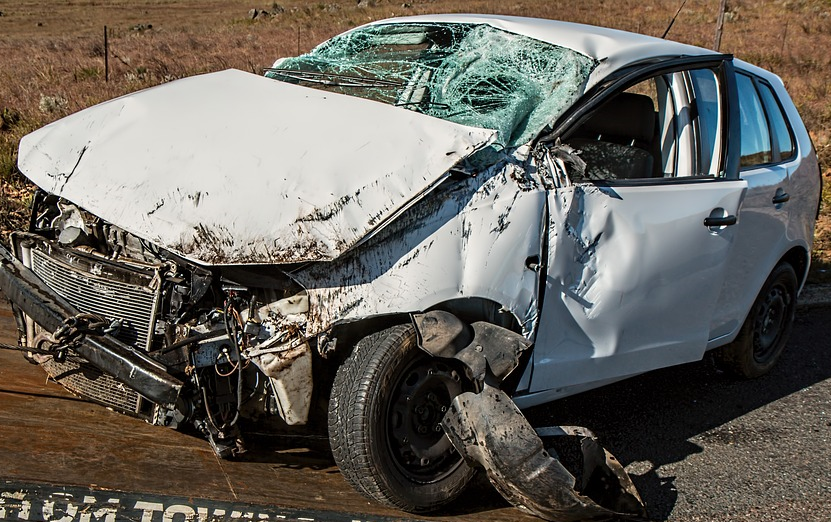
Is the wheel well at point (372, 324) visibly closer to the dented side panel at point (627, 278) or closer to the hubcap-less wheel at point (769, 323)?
the dented side panel at point (627, 278)

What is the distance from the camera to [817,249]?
7.98 m

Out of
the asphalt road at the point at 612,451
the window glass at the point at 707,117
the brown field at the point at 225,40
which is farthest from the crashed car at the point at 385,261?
→ the brown field at the point at 225,40

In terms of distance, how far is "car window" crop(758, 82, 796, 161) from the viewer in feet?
16.9

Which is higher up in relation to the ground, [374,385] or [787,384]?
[374,385]

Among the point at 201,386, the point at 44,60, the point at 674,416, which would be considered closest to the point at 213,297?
the point at 201,386

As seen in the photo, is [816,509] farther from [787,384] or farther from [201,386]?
[201,386]

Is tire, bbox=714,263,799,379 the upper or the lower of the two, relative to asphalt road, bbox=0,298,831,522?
upper

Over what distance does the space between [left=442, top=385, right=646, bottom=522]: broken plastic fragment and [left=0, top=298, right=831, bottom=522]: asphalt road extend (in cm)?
37

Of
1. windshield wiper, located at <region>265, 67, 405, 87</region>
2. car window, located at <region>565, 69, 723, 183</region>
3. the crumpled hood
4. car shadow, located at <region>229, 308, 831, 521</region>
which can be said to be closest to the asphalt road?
car shadow, located at <region>229, 308, 831, 521</region>

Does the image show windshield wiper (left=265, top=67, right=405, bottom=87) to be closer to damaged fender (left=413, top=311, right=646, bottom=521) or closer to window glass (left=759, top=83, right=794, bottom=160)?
damaged fender (left=413, top=311, right=646, bottom=521)

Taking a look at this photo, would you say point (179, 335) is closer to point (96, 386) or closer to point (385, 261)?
point (96, 386)

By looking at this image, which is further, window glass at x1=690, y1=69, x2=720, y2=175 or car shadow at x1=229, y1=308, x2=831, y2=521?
window glass at x1=690, y1=69, x2=720, y2=175

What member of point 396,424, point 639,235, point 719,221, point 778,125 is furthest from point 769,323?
point 396,424

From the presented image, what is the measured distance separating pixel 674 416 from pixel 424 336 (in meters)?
2.22
